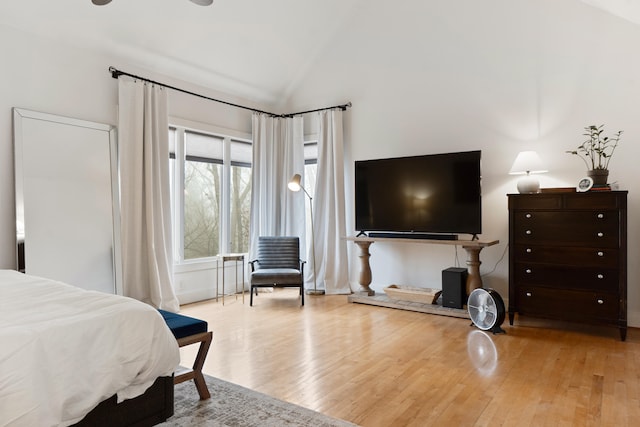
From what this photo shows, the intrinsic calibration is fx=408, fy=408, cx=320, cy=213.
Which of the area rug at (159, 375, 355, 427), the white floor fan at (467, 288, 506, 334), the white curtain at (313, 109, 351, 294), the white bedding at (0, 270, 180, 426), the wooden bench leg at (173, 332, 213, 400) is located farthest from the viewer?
the white curtain at (313, 109, 351, 294)

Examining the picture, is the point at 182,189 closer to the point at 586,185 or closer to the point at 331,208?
the point at 331,208

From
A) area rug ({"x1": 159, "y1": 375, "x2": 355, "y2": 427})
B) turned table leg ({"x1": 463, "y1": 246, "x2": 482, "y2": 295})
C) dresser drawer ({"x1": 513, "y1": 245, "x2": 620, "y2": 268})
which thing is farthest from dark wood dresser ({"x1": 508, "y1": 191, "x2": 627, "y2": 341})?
area rug ({"x1": 159, "y1": 375, "x2": 355, "y2": 427})

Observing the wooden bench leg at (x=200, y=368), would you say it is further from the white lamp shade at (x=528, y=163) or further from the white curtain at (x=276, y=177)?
the white lamp shade at (x=528, y=163)

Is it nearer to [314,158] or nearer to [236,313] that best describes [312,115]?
[314,158]

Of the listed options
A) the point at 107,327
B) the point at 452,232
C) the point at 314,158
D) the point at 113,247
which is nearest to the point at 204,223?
the point at 113,247

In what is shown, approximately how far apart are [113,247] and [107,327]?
2937mm

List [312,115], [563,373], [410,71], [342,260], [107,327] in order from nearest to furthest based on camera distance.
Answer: [107,327]
[563,373]
[410,71]
[342,260]
[312,115]

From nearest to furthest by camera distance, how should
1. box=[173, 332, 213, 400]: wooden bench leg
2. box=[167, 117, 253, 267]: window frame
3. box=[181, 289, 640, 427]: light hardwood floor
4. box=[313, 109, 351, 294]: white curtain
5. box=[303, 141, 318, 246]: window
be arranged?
box=[181, 289, 640, 427]: light hardwood floor → box=[173, 332, 213, 400]: wooden bench leg → box=[167, 117, 253, 267]: window frame → box=[313, 109, 351, 294]: white curtain → box=[303, 141, 318, 246]: window

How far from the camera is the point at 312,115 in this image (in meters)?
6.46

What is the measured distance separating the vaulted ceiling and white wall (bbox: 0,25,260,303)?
0.34 feet

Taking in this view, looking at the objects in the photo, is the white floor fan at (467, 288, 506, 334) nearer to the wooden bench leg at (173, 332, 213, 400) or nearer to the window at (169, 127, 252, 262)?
the wooden bench leg at (173, 332, 213, 400)

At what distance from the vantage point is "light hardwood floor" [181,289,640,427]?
8.06 ft

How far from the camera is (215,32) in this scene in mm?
5102

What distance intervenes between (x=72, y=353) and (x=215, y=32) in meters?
4.42
